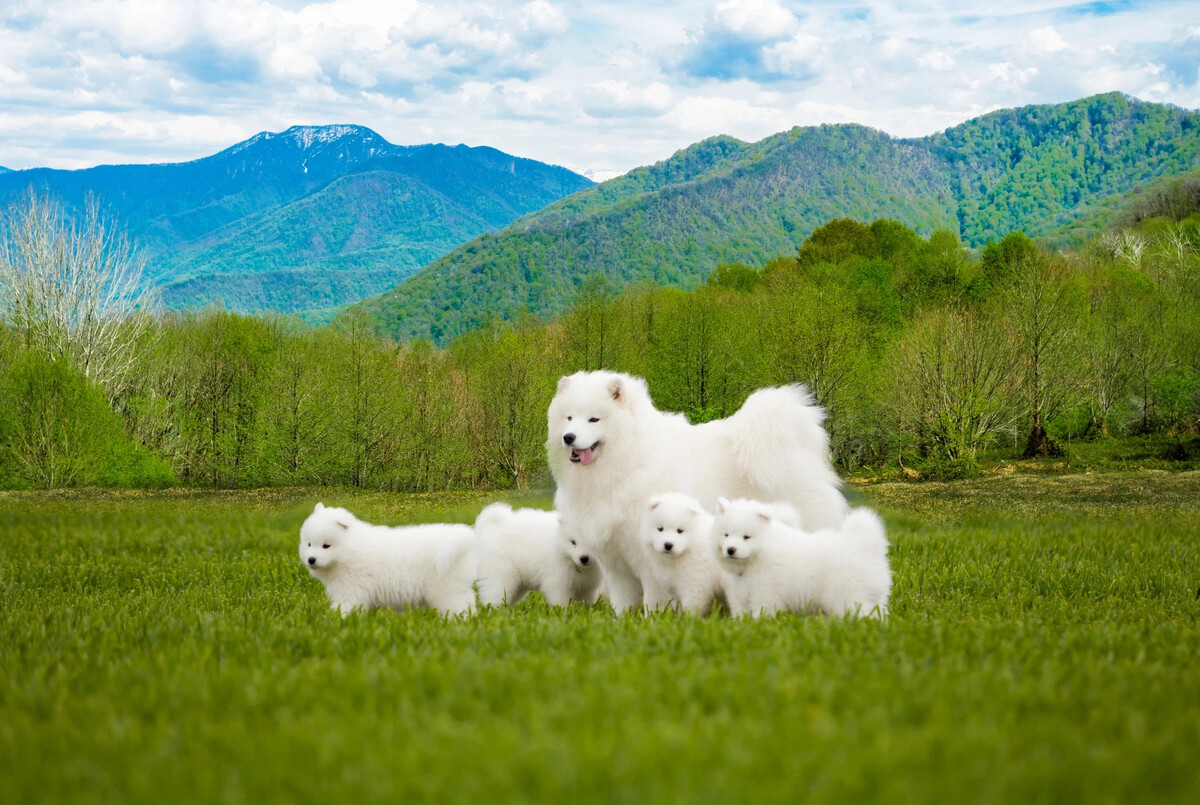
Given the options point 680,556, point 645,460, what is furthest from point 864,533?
point 645,460

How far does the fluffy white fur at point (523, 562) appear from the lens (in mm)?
9547

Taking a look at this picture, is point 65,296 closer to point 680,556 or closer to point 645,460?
point 645,460

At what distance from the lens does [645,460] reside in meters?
8.78

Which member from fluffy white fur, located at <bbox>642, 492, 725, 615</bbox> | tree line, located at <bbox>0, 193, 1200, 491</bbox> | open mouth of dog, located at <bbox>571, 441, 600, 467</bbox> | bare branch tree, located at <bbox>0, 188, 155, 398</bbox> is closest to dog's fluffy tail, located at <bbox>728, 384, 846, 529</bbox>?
fluffy white fur, located at <bbox>642, 492, 725, 615</bbox>

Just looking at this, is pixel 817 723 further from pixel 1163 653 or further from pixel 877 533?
pixel 877 533

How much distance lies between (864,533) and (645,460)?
7.61 feet

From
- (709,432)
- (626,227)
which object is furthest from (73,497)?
(626,227)

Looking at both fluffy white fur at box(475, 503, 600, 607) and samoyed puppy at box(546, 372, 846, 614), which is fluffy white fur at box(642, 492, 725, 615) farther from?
fluffy white fur at box(475, 503, 600, 607)

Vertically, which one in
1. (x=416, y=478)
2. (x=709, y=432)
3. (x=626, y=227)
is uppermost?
(x=626, y=227)

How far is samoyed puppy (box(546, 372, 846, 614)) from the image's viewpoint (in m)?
8.55

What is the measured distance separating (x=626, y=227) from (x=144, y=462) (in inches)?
5405

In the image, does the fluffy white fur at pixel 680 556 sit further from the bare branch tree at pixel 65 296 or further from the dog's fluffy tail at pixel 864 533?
the bare branch tree at pixel 65 296

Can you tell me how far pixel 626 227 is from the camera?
172 meters

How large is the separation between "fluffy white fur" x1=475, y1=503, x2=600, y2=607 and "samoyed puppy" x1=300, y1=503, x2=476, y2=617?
0.50m
